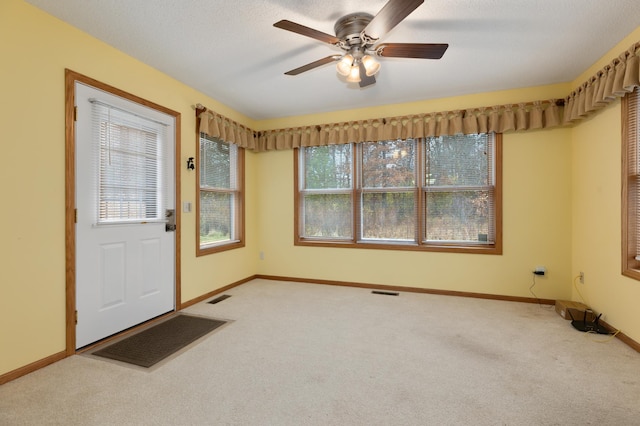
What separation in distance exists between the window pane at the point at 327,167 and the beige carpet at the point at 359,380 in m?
2.15

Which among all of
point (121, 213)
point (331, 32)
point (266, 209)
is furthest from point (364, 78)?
point (266, 209)

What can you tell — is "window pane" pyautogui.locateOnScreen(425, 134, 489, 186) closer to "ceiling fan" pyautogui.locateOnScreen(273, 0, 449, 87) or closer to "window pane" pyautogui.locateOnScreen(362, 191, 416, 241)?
"window pane" pyautogui.locateOnScreen(362, 191, 416, 241)

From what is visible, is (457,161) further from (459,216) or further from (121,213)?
(121,213)

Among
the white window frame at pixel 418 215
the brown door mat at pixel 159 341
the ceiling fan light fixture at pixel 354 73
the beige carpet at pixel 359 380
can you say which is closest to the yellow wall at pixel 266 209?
the white window frame at pixel 418 215

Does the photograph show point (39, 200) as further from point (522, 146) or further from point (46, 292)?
point (522, 146)

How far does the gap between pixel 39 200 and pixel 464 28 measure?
3.49m

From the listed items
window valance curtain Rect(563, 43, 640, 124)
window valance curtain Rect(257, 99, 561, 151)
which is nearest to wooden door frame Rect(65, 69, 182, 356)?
window valance curtain Rect(257, 99, 561, 151)

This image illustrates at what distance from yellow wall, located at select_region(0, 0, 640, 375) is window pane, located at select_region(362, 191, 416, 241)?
29 cm

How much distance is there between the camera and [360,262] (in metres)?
4.21

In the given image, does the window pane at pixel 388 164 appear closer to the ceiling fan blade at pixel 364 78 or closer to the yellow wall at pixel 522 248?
the yellow wall at pixel 522 248

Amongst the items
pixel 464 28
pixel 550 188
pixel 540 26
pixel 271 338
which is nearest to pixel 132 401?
pixel 271 338

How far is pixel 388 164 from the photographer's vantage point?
411 centimetres

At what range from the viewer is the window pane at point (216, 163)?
376 centimetres

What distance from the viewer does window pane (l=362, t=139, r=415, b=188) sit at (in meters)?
4.01
